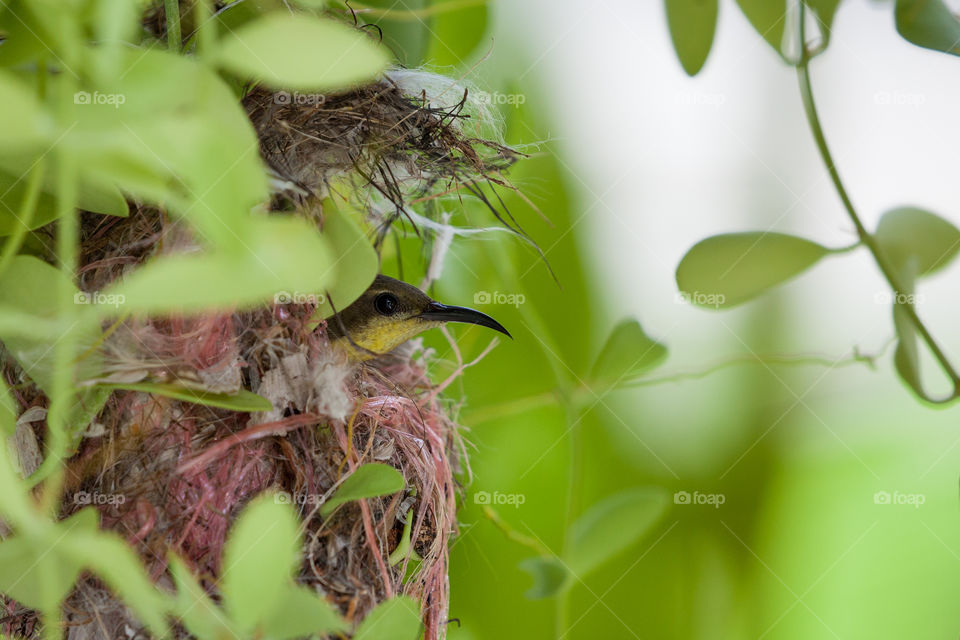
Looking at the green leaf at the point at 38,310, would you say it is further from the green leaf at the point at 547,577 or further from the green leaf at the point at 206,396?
the green leaf at the point at 547,577

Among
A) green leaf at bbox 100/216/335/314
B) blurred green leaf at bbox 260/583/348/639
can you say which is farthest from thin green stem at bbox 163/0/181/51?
blurred green leaf at bbox 260/583/348/639

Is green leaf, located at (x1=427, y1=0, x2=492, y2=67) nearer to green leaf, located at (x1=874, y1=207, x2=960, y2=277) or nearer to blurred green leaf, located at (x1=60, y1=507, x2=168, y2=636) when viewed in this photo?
green leaf, located at (x1=874, y1=207, x2=960, y2=277)

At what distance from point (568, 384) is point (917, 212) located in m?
0.30

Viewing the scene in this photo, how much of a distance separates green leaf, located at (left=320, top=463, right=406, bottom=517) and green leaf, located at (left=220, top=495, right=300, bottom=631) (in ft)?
0.28

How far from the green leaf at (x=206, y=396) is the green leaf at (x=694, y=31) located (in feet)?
1.18

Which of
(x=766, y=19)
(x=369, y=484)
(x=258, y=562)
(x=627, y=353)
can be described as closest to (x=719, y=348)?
(x=627, y=353)

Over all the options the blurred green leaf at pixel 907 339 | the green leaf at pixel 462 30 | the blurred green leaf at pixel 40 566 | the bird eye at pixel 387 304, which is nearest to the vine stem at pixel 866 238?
the blurred green leaf at pixel 907 339

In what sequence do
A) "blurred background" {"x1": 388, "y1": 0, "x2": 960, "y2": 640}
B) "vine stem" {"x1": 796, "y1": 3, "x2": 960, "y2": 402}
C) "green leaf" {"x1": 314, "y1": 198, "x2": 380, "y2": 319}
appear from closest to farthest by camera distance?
"green leaf" {"x1": 314, "y1": 198, "x2": 380, "y2": 319}, "vine stem" {"x1": 796, "y1": 3, "x2": 960, "y2": 402}, "blurred background" {"x1": 388, "y1": 0, "x2": 960, "y2": 640}

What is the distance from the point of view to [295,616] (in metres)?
0.28

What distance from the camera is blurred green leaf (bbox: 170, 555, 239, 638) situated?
288mm

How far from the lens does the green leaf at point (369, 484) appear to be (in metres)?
0.36

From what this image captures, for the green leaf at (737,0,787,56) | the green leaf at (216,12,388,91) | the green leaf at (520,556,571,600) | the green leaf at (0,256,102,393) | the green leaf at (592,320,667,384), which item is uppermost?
the green leaf at (737,0,787,56)

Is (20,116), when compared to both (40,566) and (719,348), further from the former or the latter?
(719,348)

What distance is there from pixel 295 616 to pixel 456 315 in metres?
0.37
